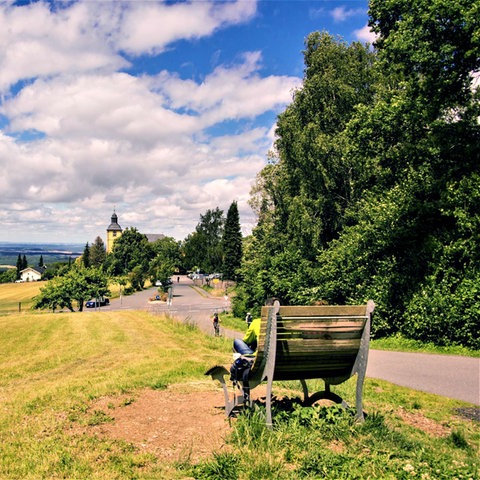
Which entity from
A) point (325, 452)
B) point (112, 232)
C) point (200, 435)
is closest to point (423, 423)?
point (325, 452)

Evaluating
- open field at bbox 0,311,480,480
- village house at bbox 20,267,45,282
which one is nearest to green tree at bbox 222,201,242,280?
open field at bbox 0,311,480,480

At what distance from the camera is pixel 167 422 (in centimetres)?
525

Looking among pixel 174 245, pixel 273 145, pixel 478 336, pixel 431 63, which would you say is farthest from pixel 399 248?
pixel 174 245

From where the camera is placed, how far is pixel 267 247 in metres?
33.6

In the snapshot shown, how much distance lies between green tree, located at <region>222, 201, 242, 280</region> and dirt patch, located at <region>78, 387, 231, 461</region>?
72.9m

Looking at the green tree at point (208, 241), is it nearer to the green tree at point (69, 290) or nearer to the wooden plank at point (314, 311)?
the green tree at point (69, 290)

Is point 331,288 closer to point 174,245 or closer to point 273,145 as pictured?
point 273,145

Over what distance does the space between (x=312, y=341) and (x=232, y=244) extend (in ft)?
264

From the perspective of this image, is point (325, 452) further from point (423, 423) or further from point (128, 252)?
point (128, 252)

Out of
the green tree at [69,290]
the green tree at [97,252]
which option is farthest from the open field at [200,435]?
the green tree at [97,252]

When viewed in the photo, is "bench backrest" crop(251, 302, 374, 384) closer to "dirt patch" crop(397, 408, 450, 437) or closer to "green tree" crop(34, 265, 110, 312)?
"dirt patch" crop(397, 408, 450, 437)

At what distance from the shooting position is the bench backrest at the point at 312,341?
177 inches

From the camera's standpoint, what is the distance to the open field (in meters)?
3.72

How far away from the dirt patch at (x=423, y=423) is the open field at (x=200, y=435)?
2cm
